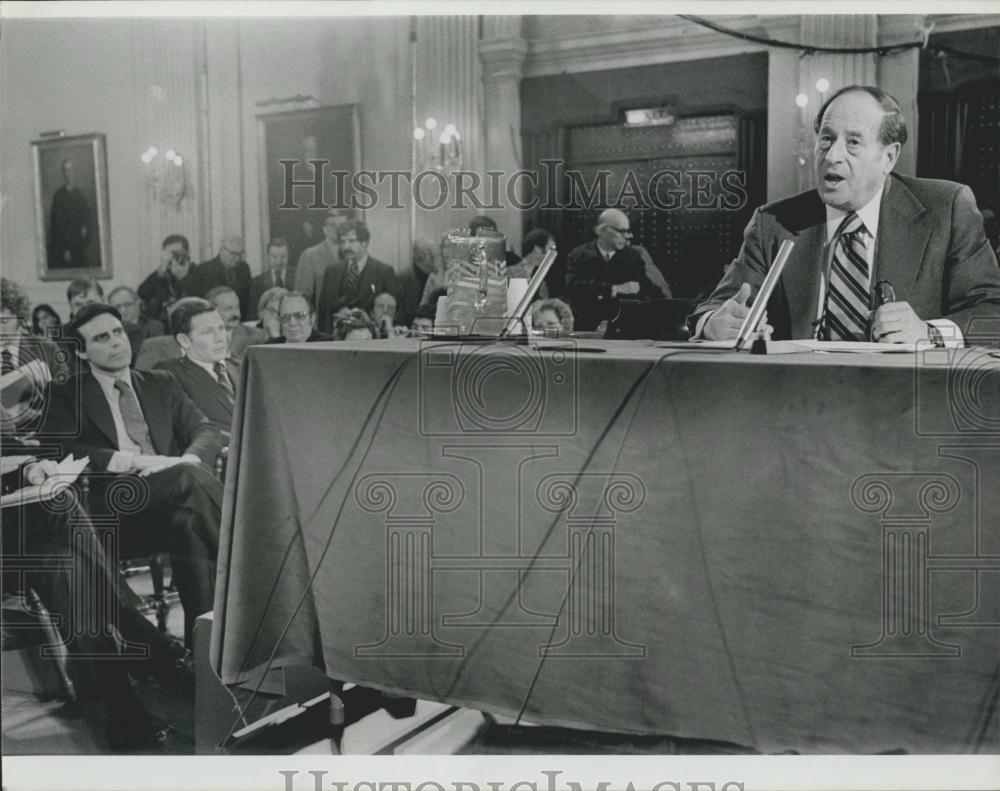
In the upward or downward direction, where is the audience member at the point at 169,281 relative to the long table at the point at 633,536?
upward

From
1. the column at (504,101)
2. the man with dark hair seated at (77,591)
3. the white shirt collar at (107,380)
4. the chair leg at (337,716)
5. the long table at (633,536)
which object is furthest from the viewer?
the white shirt collar at (107,380)

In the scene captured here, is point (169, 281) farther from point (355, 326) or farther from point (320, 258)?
point (355, 326)

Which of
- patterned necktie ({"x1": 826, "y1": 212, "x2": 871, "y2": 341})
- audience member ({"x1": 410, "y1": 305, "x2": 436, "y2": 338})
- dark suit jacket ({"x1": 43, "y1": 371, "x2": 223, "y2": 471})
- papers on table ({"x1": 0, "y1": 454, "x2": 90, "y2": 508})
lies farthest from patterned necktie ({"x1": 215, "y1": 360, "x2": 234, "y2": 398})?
patterned necktie ({"x1": 826, "y1": 212, "x2": 871, "y2": 341})

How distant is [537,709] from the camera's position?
68.7 inches

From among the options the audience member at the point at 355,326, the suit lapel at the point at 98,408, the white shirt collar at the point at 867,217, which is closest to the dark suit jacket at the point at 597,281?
the white shirt collar at the point at 867,217

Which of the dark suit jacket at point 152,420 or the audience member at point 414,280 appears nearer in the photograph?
the dark suit jacket at point 152,420

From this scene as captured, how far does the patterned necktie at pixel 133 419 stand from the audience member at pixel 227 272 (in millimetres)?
344

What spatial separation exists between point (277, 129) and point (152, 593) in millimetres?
1344

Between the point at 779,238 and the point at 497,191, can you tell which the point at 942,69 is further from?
the point at 497,191

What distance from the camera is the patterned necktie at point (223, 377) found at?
2.72 metres

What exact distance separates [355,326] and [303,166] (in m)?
0.49

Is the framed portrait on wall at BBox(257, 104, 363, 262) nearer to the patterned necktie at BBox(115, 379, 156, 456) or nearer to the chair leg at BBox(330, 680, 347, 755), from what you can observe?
the patterned necktie at BBox(115, 379, 156, 456)

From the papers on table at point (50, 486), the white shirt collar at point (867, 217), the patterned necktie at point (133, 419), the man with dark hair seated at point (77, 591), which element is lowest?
the man with dark hair seated at point (77, 591)

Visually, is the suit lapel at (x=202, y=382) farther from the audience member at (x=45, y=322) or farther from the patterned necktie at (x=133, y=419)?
the audience member at (x=45, y=322)
